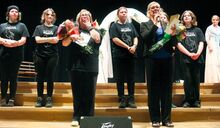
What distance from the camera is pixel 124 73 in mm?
4707

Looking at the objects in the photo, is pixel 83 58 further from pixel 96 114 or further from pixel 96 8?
pixel 96 8

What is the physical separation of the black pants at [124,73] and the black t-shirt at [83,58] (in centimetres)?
78

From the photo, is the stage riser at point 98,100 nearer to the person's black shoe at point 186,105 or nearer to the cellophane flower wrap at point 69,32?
the person's black shoe at point 186,105

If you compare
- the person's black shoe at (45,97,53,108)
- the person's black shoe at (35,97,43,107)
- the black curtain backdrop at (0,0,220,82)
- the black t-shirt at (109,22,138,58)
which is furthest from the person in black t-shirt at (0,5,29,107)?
the black curtain backdrop at (0,0,220,82)

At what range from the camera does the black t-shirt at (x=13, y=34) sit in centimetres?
477

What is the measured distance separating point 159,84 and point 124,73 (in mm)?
808

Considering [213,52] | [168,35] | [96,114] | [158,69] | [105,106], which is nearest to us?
[168,35]

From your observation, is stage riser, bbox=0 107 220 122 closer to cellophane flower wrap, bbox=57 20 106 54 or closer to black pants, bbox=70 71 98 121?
black pants, bbox=70 71 98 121

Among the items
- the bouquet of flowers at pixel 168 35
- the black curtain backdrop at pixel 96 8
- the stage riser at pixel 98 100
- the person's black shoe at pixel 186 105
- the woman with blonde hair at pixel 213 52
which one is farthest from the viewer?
the black curtain backdrop at pixel 96 8

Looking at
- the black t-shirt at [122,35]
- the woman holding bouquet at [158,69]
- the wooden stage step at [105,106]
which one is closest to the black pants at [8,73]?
the wooden stage step at [105,106]

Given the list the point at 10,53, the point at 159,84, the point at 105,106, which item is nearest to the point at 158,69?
the point at 159,84

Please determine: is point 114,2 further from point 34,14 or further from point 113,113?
point 113,113

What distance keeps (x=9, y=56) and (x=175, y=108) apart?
7.21ft

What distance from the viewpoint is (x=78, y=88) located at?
3951mm
